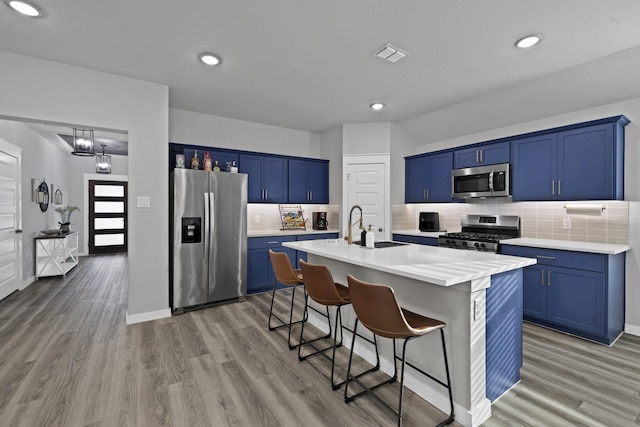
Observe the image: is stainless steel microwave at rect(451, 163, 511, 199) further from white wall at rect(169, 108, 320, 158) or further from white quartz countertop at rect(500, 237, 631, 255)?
white wall at rect(169, 108, 320, 158)

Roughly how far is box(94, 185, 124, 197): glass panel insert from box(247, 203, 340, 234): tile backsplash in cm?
566

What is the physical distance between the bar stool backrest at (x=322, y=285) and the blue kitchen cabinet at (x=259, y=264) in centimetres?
228

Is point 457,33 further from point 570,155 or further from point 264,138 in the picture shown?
point 264,138

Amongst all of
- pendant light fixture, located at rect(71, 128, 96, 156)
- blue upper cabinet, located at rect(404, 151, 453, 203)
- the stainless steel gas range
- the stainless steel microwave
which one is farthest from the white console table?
the stainless steel microwave

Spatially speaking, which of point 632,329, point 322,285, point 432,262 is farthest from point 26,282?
point 632,329

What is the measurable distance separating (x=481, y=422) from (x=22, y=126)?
23.4 feet

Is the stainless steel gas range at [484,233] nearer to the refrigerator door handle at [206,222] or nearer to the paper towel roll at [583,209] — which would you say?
the paper towel roll at [583,209]

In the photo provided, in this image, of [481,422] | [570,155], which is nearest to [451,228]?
[570,155]

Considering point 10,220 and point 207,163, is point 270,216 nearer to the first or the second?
point 207,163

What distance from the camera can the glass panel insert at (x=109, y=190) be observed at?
8.24m

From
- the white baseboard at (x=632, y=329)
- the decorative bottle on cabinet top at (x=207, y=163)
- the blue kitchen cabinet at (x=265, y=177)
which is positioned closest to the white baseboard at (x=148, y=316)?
the decorative bottle on cabinet top at (x=207, y=163)

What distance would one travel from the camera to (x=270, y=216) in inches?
212

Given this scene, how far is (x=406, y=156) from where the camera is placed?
524 centimetres

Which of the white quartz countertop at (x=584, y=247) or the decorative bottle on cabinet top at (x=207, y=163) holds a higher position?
the decorative bottle on cabinet top at (x=207, y=163)
